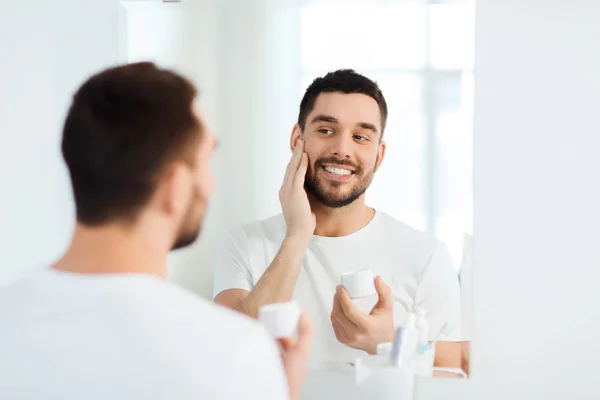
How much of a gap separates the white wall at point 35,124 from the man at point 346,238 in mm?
538

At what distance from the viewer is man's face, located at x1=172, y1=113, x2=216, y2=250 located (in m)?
0.83

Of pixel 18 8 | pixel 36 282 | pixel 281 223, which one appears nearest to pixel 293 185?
pixel 281 223

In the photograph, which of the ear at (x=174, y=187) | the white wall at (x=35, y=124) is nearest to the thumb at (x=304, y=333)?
the ear at (x=174, y=187)

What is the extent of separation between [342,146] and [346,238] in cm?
18

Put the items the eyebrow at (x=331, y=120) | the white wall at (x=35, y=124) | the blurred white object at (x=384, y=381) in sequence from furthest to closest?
the white wall at (x=35, y=124), the eyebrow at (x=331, y=120), the blurred white object at (x=384, y=381)

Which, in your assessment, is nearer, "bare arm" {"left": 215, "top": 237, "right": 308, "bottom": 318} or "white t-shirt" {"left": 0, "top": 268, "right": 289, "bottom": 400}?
"white t-shirt" {"left": 0, "top": 268, "right": 289, "bottom": 400}

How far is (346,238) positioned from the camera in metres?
1.35

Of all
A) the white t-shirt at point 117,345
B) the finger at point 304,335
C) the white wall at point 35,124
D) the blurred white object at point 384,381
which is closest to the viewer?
the white t-shirt at point 117,345

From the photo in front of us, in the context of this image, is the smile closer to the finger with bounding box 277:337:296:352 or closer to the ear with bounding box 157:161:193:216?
the finger with bounding box 277:337:296:352

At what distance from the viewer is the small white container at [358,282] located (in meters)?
1.32

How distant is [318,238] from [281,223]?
81mm

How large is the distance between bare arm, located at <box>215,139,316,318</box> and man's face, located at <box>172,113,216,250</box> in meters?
0.44

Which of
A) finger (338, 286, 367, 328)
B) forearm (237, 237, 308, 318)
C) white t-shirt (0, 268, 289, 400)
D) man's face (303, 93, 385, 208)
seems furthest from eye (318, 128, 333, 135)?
white t-shirt (0, 268, 289, 400)

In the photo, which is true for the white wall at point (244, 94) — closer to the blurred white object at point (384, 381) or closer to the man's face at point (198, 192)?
the blurred white object at point (384, 381)
